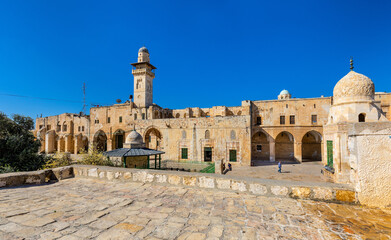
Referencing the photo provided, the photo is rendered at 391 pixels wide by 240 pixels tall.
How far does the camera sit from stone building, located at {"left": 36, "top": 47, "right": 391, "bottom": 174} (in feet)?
62.3

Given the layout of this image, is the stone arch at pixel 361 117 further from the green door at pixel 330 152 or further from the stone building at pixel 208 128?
the stone building at pixel 208 128

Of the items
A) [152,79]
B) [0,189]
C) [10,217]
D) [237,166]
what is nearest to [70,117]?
[152,79]

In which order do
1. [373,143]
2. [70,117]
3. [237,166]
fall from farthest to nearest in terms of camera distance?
[70,117] → [237,166] → [373,143]

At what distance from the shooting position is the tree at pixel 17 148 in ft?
33.3

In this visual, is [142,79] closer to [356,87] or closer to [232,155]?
[232,155]

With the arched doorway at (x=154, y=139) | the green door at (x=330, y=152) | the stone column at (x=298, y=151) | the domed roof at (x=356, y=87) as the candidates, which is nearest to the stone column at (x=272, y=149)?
the stone column at (x=298, y=151)

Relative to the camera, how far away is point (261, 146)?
23891 mm

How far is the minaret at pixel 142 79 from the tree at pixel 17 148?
17105 mm

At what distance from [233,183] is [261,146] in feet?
71.7

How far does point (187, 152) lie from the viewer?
1995 centimetres

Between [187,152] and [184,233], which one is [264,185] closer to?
[184,233]

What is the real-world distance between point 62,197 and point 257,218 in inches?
141

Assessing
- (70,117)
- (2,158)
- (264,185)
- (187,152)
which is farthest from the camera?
(70,117)

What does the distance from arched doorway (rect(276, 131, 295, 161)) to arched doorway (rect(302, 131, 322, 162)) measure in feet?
6.82
